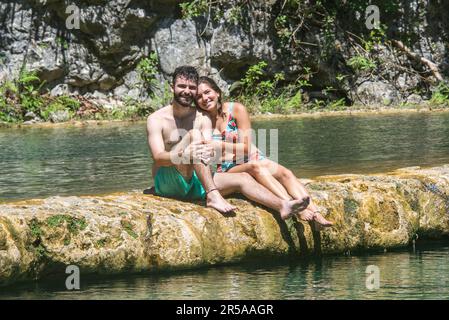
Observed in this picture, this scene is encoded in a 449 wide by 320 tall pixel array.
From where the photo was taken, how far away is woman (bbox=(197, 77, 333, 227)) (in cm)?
573

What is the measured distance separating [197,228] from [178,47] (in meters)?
15.4

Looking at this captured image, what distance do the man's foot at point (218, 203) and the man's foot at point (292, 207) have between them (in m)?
0.33

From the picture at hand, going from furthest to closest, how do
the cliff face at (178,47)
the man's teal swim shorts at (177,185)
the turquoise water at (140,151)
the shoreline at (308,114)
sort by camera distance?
the cliff face at (178,47)
the shoreline at (308,114)
the turquoise water at (140,151)
the man's teal swim shorts at (177,185)

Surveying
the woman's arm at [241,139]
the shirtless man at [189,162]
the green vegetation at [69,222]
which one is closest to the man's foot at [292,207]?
the shirtless man at [189,162]

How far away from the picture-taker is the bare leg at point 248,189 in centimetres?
563

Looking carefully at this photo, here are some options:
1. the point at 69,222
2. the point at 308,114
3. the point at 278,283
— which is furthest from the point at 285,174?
the point at 308,114

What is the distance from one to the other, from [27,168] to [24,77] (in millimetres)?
9122

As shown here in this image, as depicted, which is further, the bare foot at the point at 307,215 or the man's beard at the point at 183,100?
→ the man's beard at the point at 183,100

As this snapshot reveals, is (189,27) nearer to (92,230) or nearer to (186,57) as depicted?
(186,57)

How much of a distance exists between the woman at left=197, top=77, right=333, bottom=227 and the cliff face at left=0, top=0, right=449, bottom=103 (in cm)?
1395

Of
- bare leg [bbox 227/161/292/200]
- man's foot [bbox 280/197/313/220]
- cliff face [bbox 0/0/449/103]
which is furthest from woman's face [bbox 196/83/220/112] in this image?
cliff face [bbox 0/0/449/103]

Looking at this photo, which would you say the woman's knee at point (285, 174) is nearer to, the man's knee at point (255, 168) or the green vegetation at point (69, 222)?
the man's knee at point (255, 168)

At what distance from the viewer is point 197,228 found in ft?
17.5

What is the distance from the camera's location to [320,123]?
15.8 m
